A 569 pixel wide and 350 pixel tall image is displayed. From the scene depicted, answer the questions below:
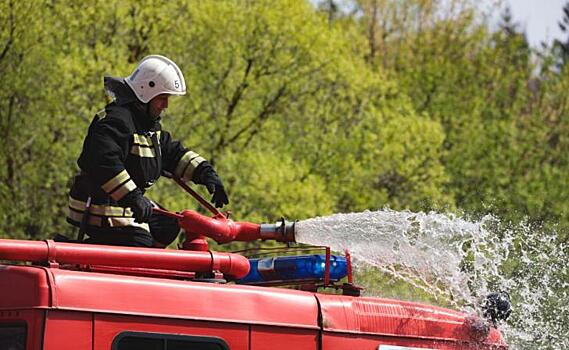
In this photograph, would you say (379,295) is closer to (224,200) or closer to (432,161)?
(224,200)

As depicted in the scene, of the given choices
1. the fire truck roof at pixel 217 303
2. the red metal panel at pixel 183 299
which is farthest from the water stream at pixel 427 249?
the red metal panel at pixel 183 299

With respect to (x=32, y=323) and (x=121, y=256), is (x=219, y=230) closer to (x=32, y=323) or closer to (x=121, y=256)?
(x=121, y=256)

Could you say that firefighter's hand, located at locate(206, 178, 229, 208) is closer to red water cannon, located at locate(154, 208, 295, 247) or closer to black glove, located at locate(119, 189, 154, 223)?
red water cannon, located at locate(154, 208, 295, 247)

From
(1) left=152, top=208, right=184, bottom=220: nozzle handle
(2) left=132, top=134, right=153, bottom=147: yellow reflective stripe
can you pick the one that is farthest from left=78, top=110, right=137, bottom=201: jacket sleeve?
(1) left=152, top=208, right=184, bottom=220: nozzle handle

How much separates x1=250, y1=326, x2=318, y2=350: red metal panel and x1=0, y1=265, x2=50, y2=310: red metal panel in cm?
132

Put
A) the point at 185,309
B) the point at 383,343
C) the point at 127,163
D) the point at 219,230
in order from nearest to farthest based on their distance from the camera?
1. the point at 185,309
2. the point at 383,343
3. the point at 219,230
4. the point at 127,163

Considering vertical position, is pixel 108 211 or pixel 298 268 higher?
pixel 108 211

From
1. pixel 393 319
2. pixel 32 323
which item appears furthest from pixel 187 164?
pixel 32 323

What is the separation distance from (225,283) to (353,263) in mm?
1497

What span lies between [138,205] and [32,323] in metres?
1.50

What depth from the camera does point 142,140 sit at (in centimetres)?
1009

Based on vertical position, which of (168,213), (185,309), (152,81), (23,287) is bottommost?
(185,309)

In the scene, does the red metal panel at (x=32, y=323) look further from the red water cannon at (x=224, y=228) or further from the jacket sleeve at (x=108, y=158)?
the red water cannon at (x=224, y=228)

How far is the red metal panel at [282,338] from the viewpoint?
8.83m
